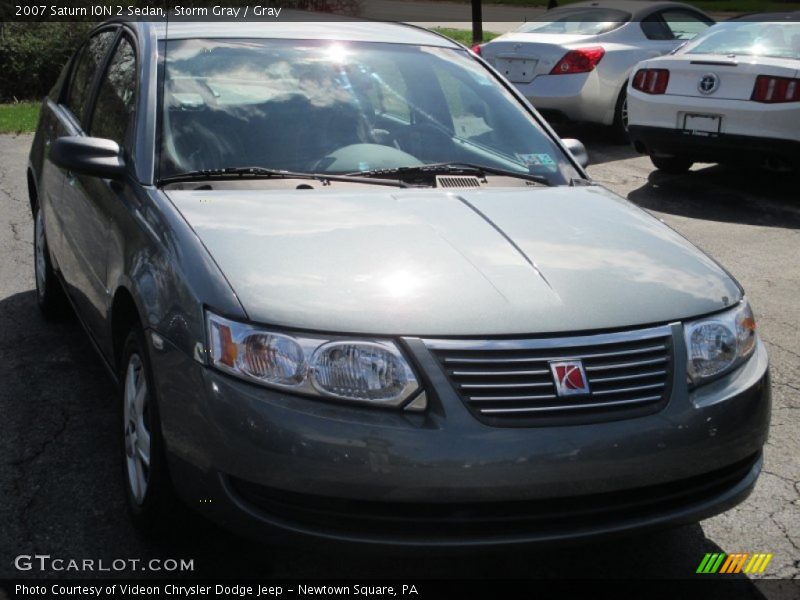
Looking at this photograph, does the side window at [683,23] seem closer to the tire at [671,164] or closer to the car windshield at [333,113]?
the tire at [671,164]

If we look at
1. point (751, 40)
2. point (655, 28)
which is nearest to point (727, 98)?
point (751, 40)

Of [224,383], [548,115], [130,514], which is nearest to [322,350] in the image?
[224,383]

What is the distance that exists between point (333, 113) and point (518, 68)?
763 centimetres

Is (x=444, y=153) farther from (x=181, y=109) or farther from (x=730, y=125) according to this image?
(x=730, y=125)

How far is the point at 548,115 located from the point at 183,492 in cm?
922

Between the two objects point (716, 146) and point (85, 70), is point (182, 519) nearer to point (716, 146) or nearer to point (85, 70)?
point (85, 70)

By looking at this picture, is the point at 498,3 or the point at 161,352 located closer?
the point at 161,352

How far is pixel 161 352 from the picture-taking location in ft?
Answer: 10.8

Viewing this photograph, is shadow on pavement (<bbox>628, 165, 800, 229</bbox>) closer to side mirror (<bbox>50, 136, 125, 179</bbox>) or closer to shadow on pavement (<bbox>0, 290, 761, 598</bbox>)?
shadow on pavement (<bbox>0, 290, 761, 598</bbox>)

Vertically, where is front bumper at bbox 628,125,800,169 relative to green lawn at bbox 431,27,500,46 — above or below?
above

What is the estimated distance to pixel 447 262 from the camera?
335cm

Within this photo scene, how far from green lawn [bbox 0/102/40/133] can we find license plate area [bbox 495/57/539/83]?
15.8 feet

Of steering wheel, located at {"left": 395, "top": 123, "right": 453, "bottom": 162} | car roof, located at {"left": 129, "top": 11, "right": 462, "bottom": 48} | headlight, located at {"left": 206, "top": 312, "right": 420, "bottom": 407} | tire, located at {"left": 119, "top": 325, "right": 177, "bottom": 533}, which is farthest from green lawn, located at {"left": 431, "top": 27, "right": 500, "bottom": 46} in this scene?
headlight, located at {"left": 206, "top": 312, "right": 420, "bottom": 407}

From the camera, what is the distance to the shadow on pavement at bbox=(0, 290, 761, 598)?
3.48 metres
